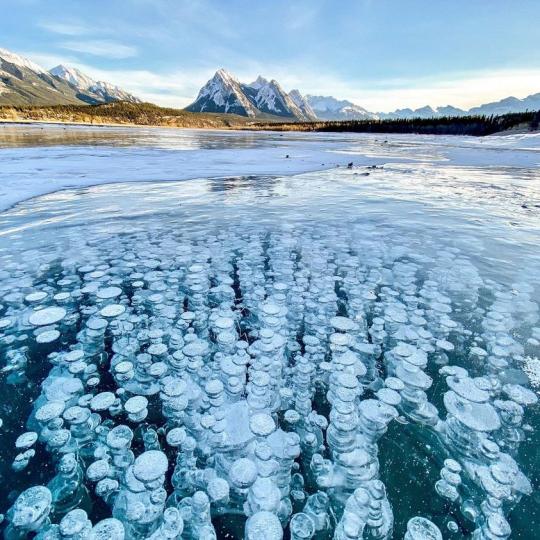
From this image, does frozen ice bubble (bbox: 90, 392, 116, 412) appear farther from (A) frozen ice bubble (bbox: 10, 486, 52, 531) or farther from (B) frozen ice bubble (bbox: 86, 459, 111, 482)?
(A) frozen ice bubble (bbox: 10, 486, 52, 531)

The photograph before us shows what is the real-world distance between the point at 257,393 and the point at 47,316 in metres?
2.24

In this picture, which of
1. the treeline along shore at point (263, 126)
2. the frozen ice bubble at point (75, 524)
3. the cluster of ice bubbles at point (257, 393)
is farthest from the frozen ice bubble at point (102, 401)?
the treeline along shore at point (263, 126)

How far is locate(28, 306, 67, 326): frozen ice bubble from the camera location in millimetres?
2955

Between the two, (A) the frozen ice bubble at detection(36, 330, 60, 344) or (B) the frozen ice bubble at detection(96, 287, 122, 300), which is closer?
(A) the frozen ice bubble at detection(36, 330, 60, 344)

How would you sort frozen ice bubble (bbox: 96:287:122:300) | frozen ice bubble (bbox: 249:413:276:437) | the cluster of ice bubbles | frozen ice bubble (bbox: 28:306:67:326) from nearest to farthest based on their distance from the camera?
1. the cluster of ice bubbles
2. frozen ice bubble (bbox: 249:413:276:437)
3. frozen ice bubble (bbox: 28:306:67:326)
4. frozen ice bubble (bbox: 96:287:122:300)

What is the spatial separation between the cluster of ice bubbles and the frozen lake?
0.01 metres

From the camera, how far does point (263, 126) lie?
119750mm

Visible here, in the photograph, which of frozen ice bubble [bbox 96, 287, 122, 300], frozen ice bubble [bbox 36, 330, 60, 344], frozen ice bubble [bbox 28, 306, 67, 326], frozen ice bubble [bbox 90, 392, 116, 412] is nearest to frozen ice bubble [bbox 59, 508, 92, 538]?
frozen ice bubble [bbox 90, 392, 116, 412]

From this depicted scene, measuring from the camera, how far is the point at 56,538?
1.42 metres

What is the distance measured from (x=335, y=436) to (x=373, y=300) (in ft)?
6.06

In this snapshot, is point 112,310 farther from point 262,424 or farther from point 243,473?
point 243,473

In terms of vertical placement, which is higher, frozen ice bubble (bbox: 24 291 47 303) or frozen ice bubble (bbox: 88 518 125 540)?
frozen ice bubble (bbox: 24 291 47 303)

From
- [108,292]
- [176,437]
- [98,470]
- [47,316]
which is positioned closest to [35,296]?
[47,316]

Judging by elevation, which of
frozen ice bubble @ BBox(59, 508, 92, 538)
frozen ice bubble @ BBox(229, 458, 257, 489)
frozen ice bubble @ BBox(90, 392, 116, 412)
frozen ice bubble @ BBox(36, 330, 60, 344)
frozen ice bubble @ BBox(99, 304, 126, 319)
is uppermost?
frozen ice bubble @ BBox(59, 508, 92, 538)
